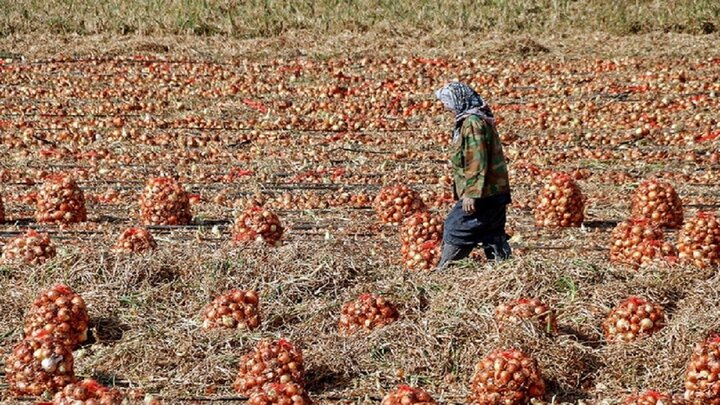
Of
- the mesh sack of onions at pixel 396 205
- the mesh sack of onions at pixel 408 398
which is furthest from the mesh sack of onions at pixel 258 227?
the mesh sack of onions at pixel 408 398

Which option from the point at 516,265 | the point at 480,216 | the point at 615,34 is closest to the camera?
the point at 516,265

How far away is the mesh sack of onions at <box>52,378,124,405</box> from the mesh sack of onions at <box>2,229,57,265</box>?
2.80 meters

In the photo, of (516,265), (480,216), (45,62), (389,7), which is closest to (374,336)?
(516,265)

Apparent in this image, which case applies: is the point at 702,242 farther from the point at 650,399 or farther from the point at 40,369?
the point at 40,369

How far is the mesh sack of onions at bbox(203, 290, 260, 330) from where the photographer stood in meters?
8.12

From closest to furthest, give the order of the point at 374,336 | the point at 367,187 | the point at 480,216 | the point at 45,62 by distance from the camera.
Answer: the point at 374,336
the point at 480,216
the point at 367,187
the point at 45,62

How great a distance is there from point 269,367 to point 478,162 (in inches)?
111

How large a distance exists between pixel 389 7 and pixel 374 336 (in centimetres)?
1733

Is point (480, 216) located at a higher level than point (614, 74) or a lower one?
higher

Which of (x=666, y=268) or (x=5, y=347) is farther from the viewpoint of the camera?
(x=666, y=268)

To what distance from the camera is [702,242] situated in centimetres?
955

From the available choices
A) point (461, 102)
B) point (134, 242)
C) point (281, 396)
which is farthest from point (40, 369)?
point (461, 102)

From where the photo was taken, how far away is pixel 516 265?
28.1 ft

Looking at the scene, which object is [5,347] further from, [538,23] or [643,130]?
[538,23]
